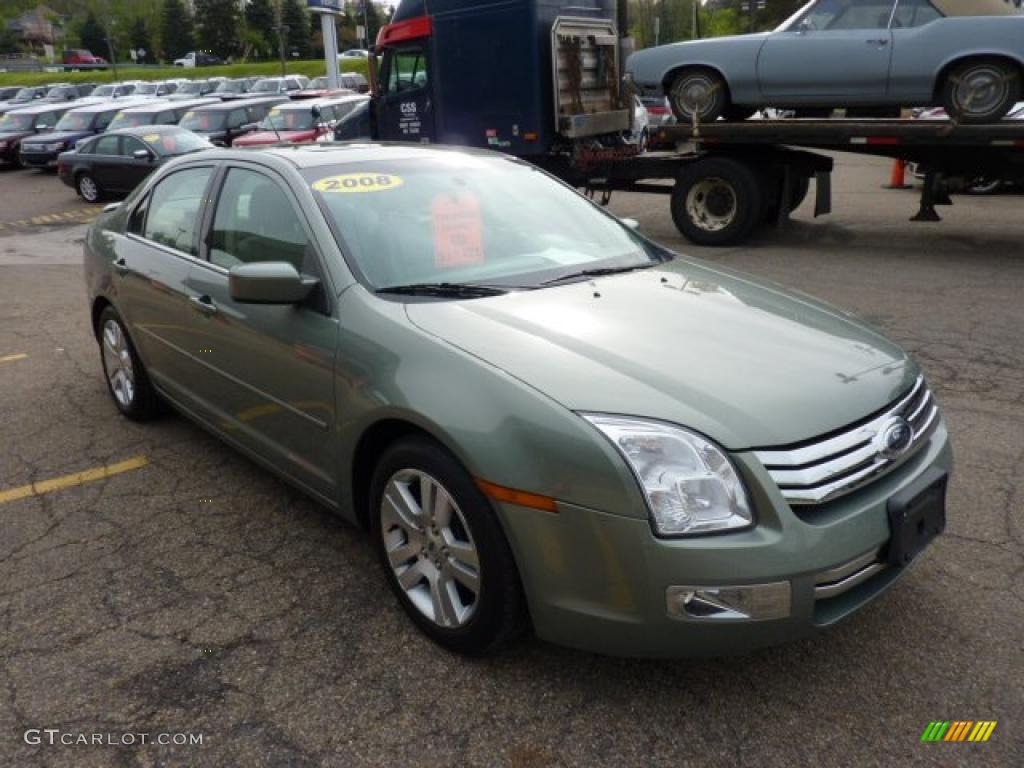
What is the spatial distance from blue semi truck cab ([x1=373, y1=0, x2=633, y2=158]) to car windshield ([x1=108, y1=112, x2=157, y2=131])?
10231 millimetres

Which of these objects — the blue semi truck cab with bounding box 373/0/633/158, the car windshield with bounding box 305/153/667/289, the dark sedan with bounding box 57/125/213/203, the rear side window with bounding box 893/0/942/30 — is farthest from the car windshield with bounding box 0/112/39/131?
the car windshield with bounding box 305/153/667/289

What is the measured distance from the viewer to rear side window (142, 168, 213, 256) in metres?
4.04

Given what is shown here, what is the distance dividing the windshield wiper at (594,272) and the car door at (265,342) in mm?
840

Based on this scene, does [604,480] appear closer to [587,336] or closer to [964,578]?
[587,336]

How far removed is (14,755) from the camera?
2.41 metres

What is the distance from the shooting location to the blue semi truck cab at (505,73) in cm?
1115

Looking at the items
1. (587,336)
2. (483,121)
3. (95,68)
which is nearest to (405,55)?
(483,121)

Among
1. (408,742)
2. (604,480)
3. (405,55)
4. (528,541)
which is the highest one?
(405,55)

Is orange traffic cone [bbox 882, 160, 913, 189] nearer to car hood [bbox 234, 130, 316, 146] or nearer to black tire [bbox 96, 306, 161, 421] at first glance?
car hood [bbox 234, 130, 316, 146]

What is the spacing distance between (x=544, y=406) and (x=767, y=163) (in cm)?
880

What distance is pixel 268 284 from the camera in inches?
119

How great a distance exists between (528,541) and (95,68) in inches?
3722

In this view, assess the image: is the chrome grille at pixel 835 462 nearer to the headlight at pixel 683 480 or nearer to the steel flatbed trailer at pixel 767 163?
the headlight at pixel 683 480

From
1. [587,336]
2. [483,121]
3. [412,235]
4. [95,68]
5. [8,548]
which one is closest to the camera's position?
[587,336]
